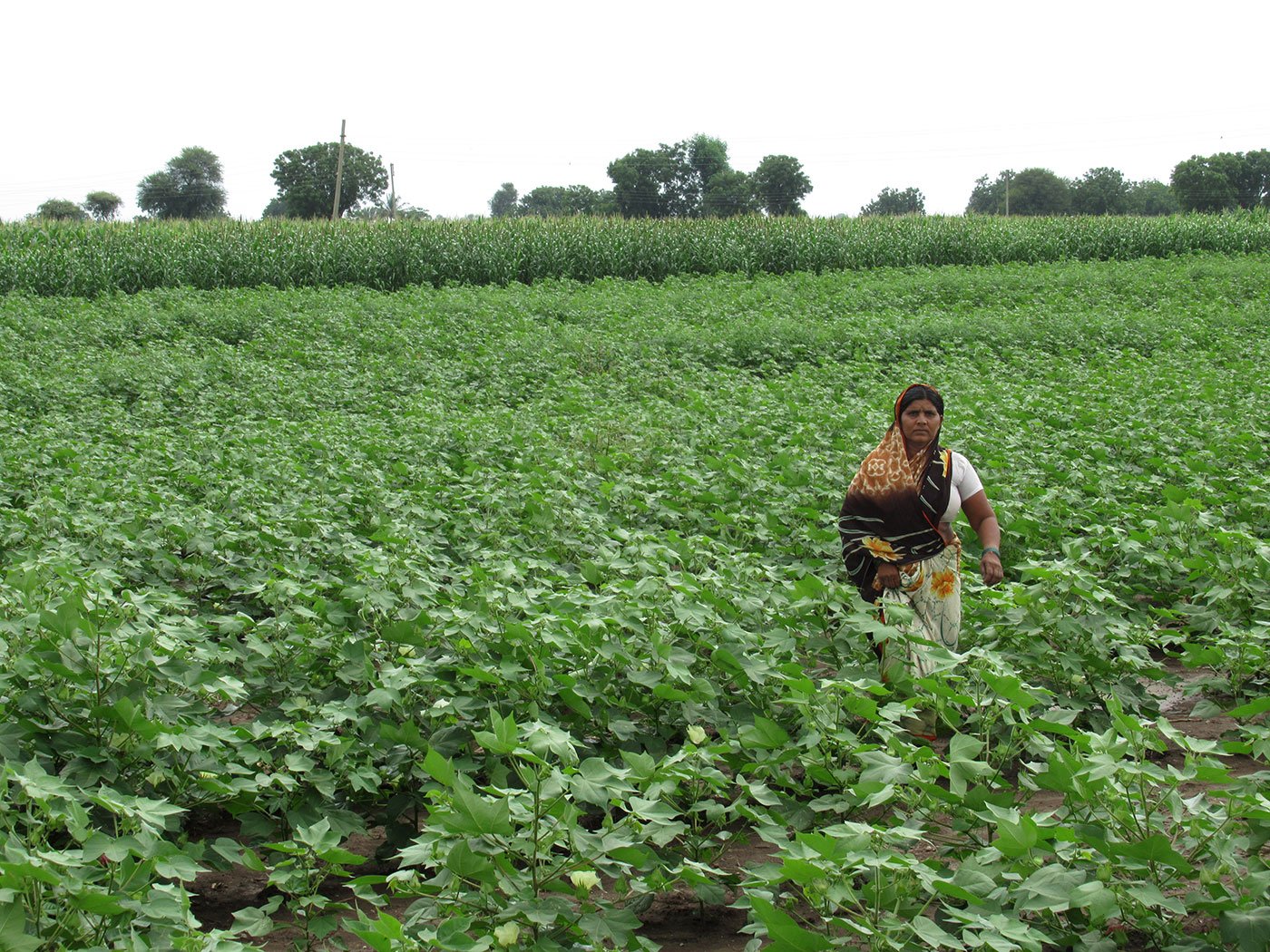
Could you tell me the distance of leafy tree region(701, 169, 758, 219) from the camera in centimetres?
7125

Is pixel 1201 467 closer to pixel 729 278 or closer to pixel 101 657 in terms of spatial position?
pixel 101 657

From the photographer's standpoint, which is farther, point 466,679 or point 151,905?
point 466,679

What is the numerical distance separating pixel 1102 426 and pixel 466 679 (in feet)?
22.9

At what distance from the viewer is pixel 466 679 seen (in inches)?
146

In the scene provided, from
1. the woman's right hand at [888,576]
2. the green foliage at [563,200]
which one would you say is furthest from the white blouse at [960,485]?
the green foliage at [563,200]

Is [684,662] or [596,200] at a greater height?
[596,200]

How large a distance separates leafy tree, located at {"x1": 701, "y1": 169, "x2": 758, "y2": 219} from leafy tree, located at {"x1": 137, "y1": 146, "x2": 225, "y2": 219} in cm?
3657

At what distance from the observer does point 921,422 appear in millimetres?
4660

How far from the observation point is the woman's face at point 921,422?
15.3 feet

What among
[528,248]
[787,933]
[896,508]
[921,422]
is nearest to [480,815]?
[787,933]

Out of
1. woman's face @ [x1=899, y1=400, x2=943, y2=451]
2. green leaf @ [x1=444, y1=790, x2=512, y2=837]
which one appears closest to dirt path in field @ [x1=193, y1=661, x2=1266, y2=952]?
green leaf @ [x1=444, y1=790, x2=512, y2=837]

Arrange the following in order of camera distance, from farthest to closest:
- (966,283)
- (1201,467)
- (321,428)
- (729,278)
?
(729,278), (966,283), (321,428), (1201,467)

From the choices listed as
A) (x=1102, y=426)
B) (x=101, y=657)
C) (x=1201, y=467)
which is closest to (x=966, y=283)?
(x=1102, y=426)

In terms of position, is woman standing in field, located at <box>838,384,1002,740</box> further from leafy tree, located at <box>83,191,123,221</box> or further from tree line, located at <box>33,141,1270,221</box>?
leafy tree, located at <box>83,191,123,221</box>
